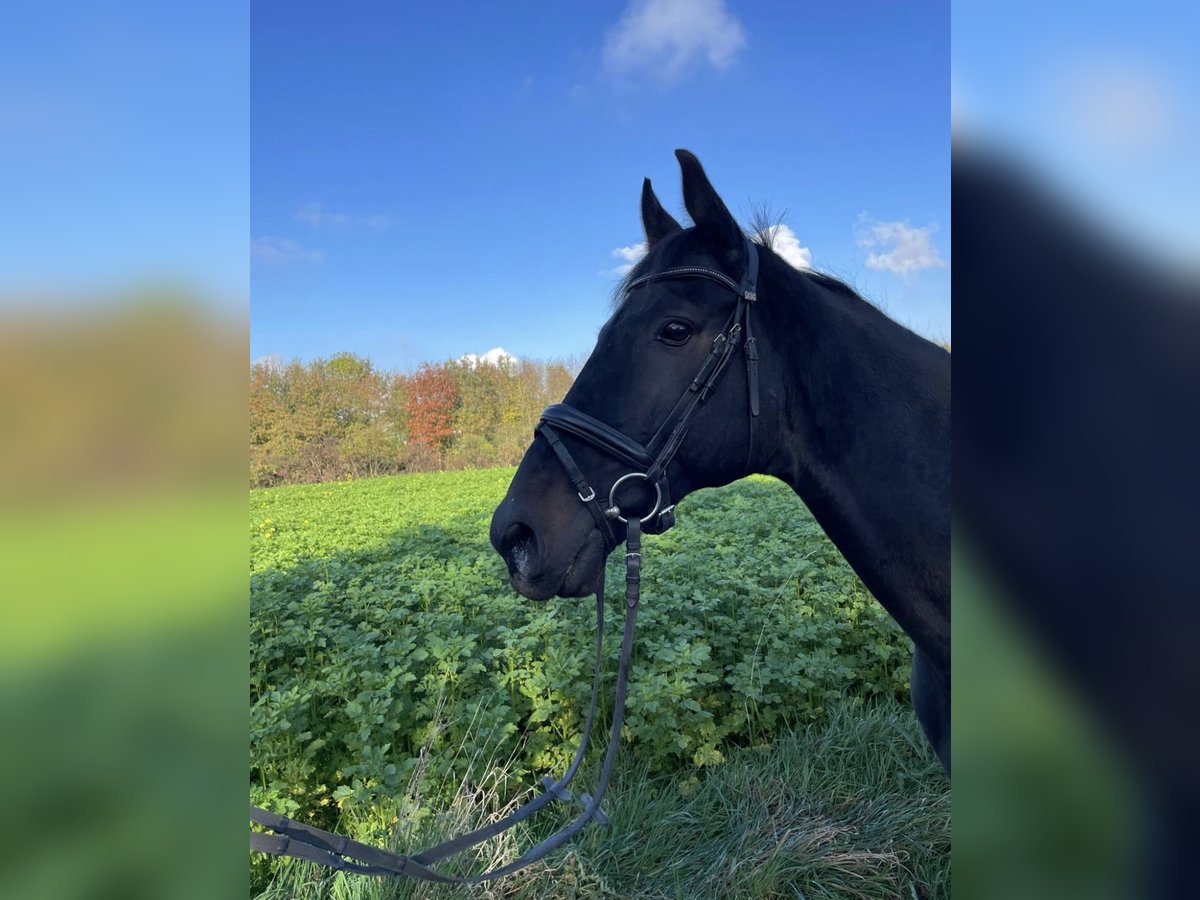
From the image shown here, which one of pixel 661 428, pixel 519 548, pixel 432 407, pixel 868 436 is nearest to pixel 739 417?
pixel 661 428

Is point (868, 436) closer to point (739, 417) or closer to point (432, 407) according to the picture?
point (739, 417)

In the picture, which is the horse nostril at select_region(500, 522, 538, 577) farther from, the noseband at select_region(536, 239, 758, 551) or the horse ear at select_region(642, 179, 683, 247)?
the horse ear at select_region(642, 179, 683, 247)

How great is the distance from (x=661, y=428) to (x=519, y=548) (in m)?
0.54

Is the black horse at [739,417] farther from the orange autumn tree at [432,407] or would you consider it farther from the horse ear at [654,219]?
the orange autumn tree at [432,407]

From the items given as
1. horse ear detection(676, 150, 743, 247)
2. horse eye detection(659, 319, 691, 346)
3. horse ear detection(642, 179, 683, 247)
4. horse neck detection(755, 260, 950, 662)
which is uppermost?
horse ear detection(642, 179, 683, 247)

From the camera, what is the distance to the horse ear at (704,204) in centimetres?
183

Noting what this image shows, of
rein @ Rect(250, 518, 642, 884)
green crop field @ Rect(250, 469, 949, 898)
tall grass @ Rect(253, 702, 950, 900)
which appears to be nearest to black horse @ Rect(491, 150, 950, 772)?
rein @ Rect(250, 518, 642, 884)

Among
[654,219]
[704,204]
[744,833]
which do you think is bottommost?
[744,833]

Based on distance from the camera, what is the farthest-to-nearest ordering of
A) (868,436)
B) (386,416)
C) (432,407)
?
(432,407)
(386,416)
(868,436)

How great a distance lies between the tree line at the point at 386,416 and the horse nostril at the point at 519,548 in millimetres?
5003

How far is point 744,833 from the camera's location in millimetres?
2895

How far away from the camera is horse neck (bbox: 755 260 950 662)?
65.8 inches
